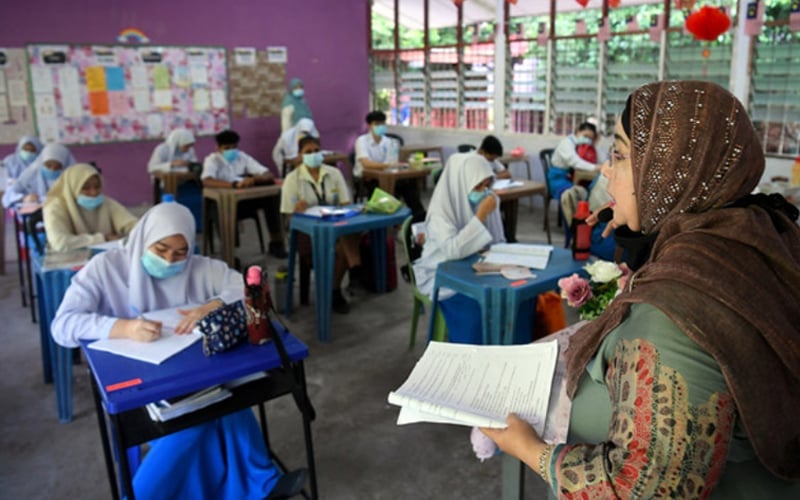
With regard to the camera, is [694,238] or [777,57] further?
[777,57]

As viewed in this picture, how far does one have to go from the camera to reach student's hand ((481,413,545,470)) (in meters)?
0.94

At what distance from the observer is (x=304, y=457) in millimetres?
2586

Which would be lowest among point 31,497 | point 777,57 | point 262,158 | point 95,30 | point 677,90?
point 31,497

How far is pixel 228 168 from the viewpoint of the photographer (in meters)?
5.85

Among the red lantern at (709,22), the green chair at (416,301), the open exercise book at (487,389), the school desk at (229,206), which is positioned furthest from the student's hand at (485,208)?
the red lantern at (709,22)

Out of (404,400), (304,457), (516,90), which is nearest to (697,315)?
(404,400)

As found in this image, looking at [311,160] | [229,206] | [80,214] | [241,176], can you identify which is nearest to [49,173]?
[229,206]

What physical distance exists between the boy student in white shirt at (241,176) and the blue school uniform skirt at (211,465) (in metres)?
3.66

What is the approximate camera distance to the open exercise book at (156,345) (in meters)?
1.81

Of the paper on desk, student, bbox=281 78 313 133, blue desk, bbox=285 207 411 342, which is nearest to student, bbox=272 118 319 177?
student, bbox=281 78 313 133

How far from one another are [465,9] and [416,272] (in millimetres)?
6608

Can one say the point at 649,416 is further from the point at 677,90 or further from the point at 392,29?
the point at 392,29

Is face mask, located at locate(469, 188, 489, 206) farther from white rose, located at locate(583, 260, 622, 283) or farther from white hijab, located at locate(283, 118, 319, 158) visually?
white hijab, located at locate(283, 118, 319, 158)

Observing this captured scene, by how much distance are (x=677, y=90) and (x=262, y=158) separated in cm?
877
